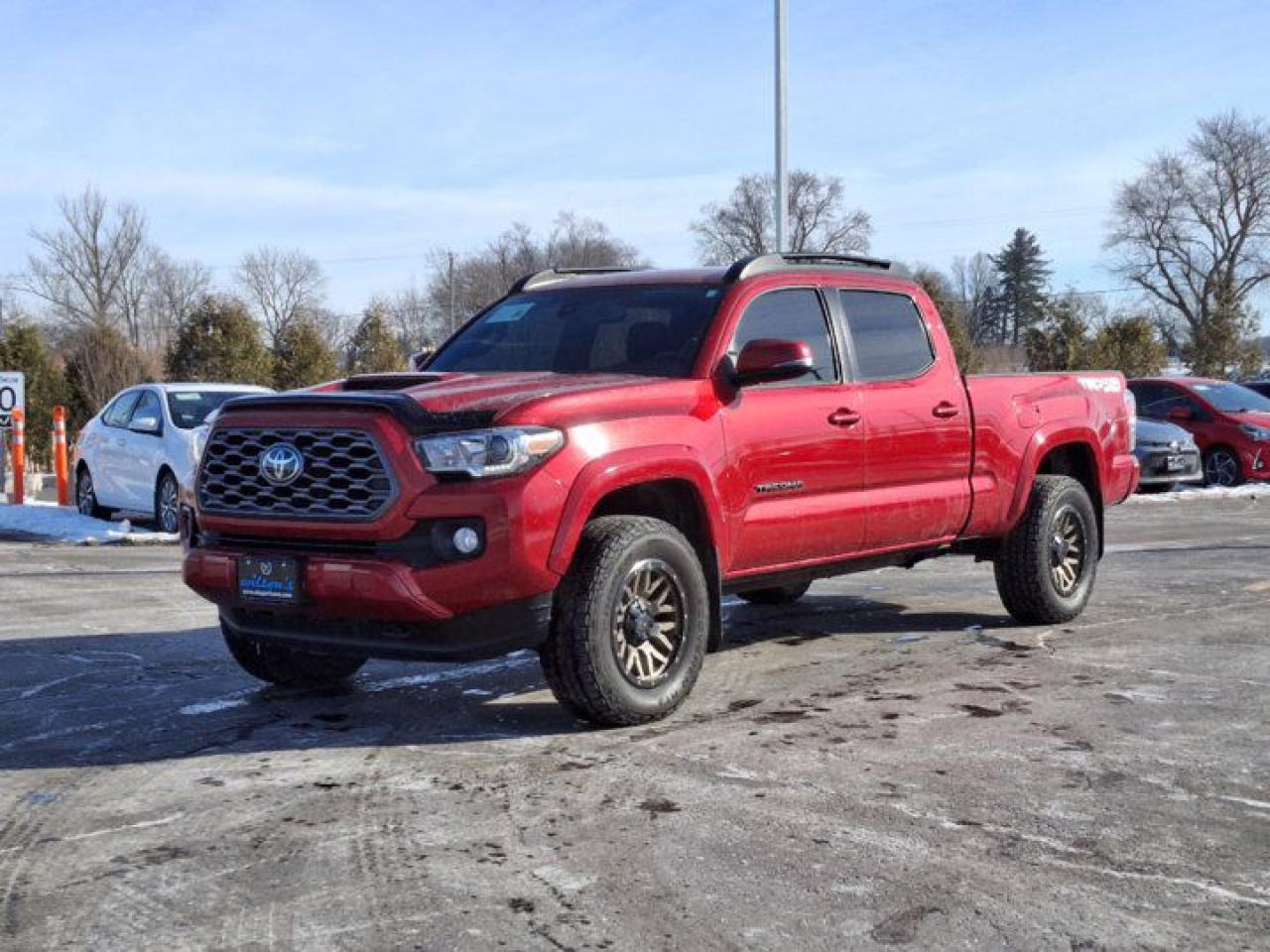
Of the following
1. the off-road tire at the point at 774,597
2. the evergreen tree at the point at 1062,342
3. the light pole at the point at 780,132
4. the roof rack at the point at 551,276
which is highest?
the light pole at the point at 780,132

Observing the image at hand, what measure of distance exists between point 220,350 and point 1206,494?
936 inches

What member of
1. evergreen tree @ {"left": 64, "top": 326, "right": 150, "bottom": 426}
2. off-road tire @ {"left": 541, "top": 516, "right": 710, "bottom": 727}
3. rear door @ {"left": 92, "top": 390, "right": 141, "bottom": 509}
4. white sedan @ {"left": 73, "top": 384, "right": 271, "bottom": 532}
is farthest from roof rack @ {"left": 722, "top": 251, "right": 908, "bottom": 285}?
evergreen tree @ {"left": 64, "top": 326, "right": 150, "bottom": 426}

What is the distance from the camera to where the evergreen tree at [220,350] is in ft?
108

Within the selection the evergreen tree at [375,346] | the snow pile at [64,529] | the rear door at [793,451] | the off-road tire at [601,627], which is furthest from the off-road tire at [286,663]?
the evergreen tree at [375,346]

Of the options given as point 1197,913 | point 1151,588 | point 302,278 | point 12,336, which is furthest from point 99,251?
point 1197,913

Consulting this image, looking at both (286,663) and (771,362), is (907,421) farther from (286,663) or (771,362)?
(286,663)

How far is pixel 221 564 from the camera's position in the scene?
5.06 m

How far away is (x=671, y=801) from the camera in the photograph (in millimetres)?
4051

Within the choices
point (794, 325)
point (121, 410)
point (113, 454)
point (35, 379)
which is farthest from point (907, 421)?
point (35, 379)

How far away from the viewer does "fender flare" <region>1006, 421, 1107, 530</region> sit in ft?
23.0

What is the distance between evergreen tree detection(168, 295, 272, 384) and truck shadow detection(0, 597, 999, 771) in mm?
26844

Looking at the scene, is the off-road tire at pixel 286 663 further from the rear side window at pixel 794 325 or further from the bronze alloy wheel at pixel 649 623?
the rear side window at pixel 794 325

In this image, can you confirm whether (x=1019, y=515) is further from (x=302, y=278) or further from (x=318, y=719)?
(x=302, y=278)

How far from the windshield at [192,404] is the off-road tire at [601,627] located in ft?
28.7
